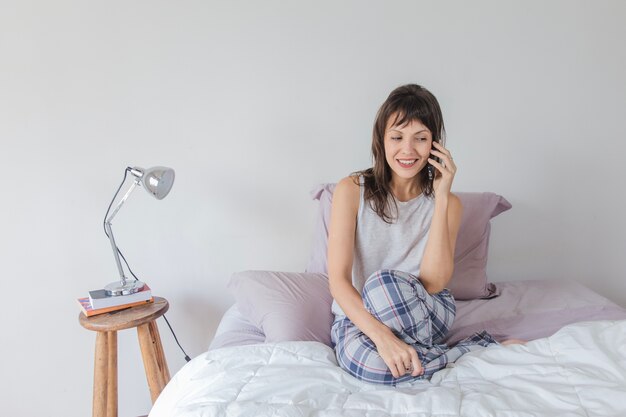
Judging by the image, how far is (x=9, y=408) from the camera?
1.73 m

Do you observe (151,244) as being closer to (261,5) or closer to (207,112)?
(207,112)

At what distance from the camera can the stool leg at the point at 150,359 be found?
146 cm

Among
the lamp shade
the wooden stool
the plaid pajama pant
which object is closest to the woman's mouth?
the plaid pajama pant

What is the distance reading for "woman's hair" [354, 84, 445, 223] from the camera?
1290 mm

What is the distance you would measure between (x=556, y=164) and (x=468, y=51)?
0.56 metres

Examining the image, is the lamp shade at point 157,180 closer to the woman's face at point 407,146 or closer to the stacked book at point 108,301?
the stacked book at point 108,301

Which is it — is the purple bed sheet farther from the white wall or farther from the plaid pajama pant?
the white wall

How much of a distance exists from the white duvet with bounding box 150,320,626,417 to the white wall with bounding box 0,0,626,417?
76 centimetres

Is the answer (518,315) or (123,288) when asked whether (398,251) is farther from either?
(123,288)

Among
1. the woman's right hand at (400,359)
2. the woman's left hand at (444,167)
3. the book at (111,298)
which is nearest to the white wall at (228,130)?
the book at (111,298)

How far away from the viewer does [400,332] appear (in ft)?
3.78

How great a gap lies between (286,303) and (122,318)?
470 millimetres

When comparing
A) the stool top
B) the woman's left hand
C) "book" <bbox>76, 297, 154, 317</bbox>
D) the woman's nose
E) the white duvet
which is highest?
the woman's nose

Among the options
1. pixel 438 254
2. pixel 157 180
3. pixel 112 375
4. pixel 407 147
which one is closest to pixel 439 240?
pixel 438 254
